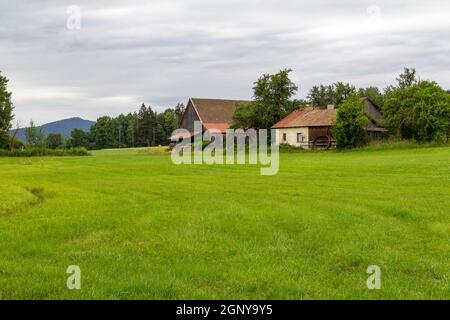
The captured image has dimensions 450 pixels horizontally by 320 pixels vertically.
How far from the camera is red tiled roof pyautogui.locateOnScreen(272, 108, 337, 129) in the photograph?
59906 mm

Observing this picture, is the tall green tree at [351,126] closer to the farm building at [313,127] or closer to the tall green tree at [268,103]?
the farm building at [313,127]

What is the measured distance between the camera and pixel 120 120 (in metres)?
140

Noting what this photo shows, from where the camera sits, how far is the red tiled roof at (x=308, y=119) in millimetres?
59906

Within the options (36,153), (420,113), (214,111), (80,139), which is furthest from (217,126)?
(80,139)

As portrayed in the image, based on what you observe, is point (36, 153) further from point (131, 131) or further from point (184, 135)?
point (131, 131)

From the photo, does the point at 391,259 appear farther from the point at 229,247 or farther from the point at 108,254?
the point at 108,254

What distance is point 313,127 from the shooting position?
6025 centimetres

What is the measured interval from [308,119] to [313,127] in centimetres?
162

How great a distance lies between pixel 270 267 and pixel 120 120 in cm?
13502

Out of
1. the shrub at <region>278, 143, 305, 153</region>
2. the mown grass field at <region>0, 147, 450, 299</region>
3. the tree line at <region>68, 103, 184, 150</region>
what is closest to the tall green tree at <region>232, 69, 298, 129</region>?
the shrub at <region>278, 143, 305, 153</region>

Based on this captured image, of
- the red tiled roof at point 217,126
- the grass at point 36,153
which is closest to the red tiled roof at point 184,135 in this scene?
the red tiled roof at point 217,126

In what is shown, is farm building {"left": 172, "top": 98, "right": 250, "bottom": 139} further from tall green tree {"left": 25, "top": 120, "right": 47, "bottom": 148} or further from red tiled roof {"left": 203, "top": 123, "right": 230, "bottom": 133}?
tall green tree {"left": 25, "top": 120, "right": 47, "bottom": 148}
